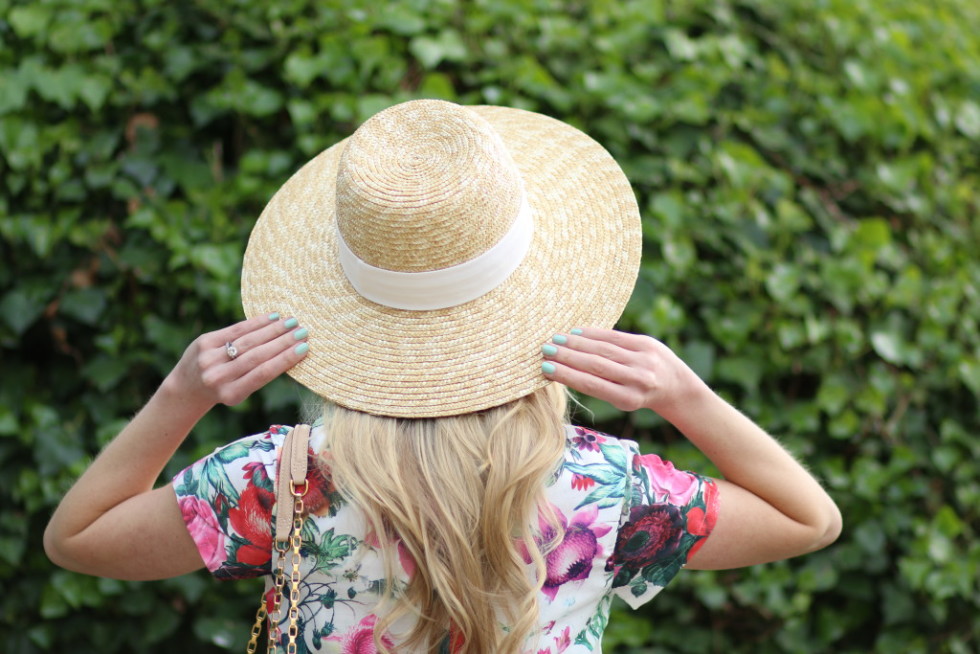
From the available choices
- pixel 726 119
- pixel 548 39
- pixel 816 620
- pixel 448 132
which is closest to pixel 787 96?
pixel 726 119

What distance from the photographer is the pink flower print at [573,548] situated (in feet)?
5.08

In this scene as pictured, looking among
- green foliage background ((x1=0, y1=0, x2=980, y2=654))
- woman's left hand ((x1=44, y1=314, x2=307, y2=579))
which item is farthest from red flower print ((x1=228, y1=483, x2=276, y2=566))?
green foliage background ((x1=0, y1=0, x2=980, y2=654))

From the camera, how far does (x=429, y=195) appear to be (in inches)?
59.9

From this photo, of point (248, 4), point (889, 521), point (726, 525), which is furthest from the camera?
point (889, 521)

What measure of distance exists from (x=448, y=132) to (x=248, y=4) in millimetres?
1602

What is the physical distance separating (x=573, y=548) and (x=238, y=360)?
635 mm

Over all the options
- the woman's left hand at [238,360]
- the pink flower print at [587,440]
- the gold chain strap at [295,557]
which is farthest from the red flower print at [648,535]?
the woman's left hand at [238,360]

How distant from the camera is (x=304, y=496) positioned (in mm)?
1519

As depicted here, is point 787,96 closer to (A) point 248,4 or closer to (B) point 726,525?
(A) point 248,4

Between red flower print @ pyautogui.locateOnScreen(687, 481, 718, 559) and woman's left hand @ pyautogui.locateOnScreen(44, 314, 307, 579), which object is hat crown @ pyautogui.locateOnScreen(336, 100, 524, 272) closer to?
woman's left hand @ pyautogui.locateOnScreen(44, 314, 307, 579)

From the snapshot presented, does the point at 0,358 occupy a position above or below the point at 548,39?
below

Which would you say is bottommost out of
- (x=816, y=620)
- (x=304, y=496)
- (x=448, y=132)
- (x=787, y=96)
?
(x=816, y=620)

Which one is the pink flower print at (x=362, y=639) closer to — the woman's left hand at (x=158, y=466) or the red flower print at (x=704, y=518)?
the woman's left hand at (x=158, y=466)

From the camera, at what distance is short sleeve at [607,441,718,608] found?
1.59 metres
